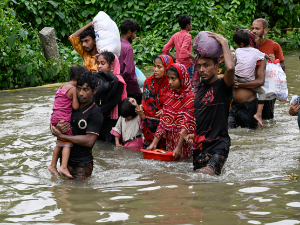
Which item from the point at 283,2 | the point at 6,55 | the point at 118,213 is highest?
the point at 283,2

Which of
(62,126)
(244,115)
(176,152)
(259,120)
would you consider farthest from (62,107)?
(259,120)

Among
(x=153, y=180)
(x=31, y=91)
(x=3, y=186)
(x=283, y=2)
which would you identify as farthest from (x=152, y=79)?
(x=283, y=2)

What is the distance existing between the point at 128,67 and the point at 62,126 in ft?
8.41

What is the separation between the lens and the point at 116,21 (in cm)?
1485

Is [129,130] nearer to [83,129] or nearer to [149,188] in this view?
[83,129]

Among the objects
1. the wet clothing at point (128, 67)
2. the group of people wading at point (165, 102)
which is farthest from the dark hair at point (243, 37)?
the wet clothing at point (128, 67)

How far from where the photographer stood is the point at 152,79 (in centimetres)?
588

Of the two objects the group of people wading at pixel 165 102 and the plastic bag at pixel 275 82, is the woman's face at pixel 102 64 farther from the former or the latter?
the plastic bag at pixel 275 82

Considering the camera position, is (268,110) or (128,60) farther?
(268,110)

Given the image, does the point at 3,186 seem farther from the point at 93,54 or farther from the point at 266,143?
the point at 266,143

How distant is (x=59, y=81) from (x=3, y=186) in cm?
674

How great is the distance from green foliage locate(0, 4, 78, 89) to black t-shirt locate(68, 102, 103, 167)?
19.4 ft

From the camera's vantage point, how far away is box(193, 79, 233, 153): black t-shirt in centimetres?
437

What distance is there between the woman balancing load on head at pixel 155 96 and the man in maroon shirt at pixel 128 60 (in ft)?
2.66
